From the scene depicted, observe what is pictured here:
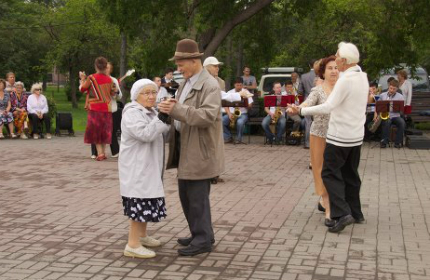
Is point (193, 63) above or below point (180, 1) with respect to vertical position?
below

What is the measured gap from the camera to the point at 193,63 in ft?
20.1

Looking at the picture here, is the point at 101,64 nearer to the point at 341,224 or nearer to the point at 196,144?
the point at 341,224

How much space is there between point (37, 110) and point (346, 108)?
12.6 metres

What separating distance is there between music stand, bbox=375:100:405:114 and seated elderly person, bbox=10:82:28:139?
8.93 m

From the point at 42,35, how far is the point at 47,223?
159 ft

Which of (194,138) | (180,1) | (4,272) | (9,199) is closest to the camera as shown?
(4,272)

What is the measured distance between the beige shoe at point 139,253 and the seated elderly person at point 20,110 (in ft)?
41.8

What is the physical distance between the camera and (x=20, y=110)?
18094 mm

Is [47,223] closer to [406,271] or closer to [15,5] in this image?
[406,271]

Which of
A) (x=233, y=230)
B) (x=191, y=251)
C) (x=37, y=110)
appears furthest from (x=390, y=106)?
(x=191, y=251)

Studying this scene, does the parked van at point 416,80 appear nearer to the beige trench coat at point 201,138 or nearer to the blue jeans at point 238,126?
the blue jeans at point 238,126

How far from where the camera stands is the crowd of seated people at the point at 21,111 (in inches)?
711

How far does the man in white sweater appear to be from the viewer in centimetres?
700

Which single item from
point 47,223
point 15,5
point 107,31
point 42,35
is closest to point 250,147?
point 47,223
